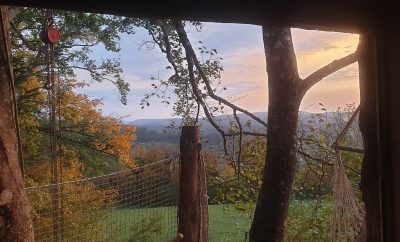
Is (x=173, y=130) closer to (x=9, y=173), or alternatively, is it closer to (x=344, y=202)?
(x=344, y=202)

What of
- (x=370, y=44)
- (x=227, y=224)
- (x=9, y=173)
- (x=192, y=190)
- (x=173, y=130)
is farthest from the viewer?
(x=227, y=224)

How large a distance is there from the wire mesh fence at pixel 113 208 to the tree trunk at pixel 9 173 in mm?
1160

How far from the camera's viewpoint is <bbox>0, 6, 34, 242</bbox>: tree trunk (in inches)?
48.2

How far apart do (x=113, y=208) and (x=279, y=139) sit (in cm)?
157

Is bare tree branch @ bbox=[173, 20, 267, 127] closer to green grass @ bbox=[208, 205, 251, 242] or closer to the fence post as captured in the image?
the fence post

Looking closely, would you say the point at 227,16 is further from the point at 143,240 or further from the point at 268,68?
the point at 143,240

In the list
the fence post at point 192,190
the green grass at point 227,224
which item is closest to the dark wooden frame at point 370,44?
the fence post at point 192,190

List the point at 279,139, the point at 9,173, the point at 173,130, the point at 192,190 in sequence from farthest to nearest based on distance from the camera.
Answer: the point at 173,130 < the point at 279,139 < the point at 192,190 < the point at 9,173

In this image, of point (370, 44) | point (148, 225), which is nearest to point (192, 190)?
point (148, 225)

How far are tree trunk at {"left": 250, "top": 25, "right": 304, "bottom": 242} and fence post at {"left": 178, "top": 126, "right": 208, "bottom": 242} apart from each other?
0.41 meters

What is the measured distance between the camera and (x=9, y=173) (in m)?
1.23

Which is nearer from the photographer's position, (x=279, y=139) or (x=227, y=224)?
(x=279, y=139)

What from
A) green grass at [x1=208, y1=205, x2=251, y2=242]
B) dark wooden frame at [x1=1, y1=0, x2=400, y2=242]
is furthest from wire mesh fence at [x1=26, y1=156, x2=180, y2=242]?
dark wooden frame at [x1=1, y1=0, x2=400, y2=242]

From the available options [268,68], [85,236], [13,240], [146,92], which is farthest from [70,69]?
[13,240]
